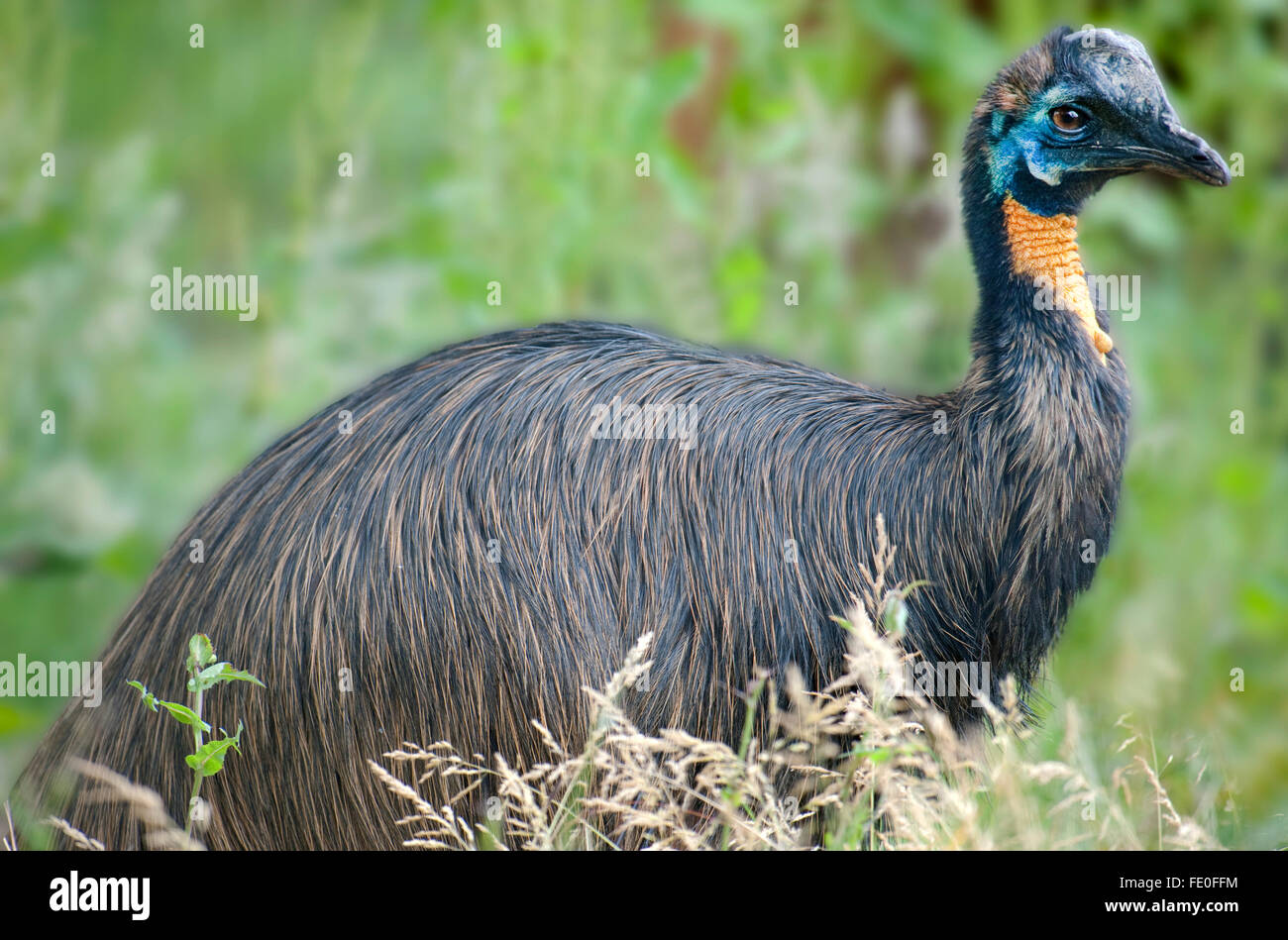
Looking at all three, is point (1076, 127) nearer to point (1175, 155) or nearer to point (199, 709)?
point (1175, 155)

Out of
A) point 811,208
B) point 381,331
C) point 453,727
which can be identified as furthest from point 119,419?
point 453,727

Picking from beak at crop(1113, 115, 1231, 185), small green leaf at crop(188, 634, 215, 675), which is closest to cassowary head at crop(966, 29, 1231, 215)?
beak at crop(1113, 115, 1231, 185)

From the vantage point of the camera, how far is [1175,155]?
3.93 metres

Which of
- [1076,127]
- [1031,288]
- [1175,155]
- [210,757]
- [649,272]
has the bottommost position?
[210,757]

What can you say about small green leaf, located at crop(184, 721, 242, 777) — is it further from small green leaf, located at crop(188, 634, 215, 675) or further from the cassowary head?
the cassowary head

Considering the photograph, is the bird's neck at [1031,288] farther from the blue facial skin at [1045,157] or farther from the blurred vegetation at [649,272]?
the blurred vegetation at [649,272]

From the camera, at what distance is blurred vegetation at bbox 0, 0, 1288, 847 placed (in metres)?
6.53

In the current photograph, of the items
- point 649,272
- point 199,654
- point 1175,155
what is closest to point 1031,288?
point 1175,155

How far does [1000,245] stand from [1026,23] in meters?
3.53

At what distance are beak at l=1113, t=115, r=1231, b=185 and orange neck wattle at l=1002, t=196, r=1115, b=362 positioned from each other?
0.23m

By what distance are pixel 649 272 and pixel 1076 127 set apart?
330 cm

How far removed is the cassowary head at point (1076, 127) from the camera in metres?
3.95

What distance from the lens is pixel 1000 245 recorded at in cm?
409

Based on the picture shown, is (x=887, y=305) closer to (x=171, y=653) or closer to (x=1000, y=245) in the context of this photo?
(x=1000, y=245)
